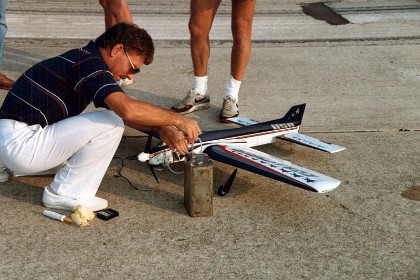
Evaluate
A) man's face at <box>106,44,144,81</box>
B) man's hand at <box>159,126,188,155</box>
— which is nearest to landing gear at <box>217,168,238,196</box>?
man's hand at <box>159,126,188,155</box>

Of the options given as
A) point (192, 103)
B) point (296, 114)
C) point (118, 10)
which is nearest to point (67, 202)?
point (296, 114)

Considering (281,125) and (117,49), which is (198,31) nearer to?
(281,125)

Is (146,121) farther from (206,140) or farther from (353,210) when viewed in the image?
(353,210)

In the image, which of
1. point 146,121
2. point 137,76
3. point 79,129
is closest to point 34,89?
point 79,129

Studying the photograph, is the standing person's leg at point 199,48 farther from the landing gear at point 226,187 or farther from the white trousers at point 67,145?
the white trousers at point 67,145

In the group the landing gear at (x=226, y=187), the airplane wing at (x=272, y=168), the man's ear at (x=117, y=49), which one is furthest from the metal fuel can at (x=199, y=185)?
the man's ear at (x=117, y=49)

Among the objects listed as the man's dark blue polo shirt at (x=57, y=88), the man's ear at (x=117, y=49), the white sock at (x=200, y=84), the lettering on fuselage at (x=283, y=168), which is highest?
the man's ear at (x=117, y=49)

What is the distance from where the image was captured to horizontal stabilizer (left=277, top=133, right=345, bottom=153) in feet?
16.8

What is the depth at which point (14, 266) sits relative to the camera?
364cm

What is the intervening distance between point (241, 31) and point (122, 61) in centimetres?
214

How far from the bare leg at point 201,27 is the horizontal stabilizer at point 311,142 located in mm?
1290

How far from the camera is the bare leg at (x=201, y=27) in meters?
5.95

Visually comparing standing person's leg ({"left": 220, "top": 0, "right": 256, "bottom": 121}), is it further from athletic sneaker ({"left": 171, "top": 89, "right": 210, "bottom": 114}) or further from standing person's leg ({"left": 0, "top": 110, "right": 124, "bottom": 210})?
standing person's leg ({"left": 0, "top": 110, "right": 124, "bottom": 210})

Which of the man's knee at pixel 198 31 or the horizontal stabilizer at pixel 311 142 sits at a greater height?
the man's knee at pixel 198 31
